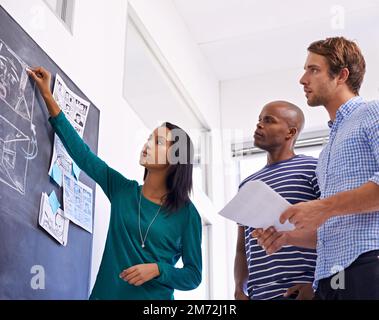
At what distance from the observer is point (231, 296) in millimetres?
4195

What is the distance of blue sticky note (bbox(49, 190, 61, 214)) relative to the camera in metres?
1.94

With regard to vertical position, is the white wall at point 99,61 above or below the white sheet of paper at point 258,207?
above

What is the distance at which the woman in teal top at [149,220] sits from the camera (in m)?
1.79

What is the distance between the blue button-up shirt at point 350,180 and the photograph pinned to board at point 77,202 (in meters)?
0.97

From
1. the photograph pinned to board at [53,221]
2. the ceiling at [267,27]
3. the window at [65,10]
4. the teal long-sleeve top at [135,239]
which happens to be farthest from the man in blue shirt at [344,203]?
the ceiling at [267,27]

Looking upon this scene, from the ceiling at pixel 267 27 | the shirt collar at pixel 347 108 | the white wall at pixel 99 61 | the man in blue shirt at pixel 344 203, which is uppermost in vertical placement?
the ceiling at pixel 267 27

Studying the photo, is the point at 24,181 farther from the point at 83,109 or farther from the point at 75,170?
the point at 83,109

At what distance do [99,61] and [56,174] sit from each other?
75cm

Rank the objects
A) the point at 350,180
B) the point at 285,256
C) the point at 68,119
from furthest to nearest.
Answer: the point at 68,119, the point at 285,256, the point at 350,180

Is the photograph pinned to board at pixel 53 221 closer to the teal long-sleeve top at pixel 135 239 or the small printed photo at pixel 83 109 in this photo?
the teal long-sleeve top at pixel 135 239

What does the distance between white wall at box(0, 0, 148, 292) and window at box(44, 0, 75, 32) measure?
3 cm

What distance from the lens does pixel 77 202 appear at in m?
2.13
